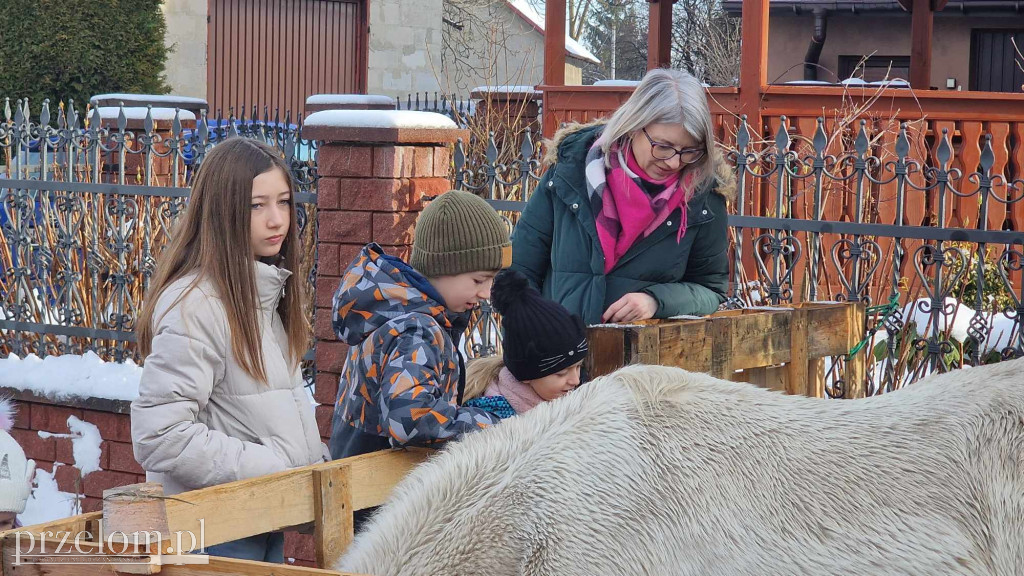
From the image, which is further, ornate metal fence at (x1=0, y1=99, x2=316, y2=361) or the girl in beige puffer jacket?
ornate metal fence at (x1=0, y1=99, x2=316, y2=361)

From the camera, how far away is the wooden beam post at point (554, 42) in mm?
9516

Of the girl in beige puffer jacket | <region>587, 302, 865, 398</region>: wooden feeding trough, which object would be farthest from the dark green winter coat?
the girl in beige puffer jacket

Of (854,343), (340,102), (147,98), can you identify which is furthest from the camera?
(340,102)

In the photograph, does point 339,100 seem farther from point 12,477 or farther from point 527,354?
point 527,354

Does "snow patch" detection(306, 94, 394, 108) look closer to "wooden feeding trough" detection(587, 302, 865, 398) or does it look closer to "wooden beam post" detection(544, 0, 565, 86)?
"wooden beam post" detection(544, 0, 565, 86)

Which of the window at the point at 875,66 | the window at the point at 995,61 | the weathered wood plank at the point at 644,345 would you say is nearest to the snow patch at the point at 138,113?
the weathered wood plank at the point at 644,345

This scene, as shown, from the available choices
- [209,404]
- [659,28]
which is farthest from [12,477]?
[659,28]

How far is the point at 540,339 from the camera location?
6.72 ft

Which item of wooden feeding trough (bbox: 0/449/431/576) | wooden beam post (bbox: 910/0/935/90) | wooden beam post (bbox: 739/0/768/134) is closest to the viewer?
wooden feeding trough (bbox: 0/449/431/576)

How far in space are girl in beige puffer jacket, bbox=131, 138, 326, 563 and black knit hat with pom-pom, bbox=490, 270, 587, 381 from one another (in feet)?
1.82

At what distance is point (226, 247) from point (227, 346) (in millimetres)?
211

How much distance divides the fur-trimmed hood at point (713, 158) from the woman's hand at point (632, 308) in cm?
40

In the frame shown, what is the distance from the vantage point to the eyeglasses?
8.73 ft

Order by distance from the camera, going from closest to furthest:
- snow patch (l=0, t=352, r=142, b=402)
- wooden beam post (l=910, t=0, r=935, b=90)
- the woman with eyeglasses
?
1. the woman with eyeglasses
2. snow patch (l=0, t=352, r=142, b=402)
3. wooden beam post (l=910, t=0, r=935, b=90)
